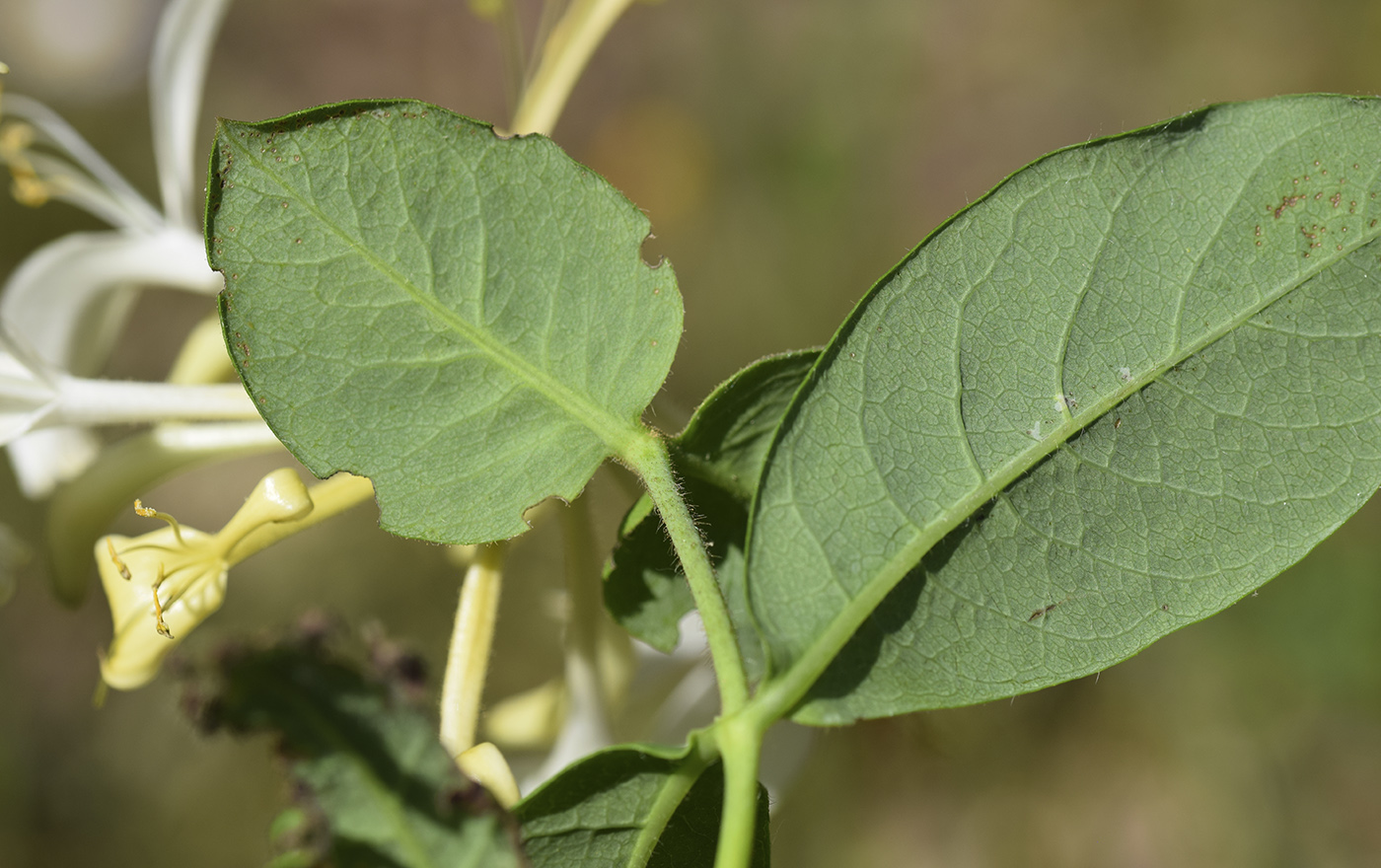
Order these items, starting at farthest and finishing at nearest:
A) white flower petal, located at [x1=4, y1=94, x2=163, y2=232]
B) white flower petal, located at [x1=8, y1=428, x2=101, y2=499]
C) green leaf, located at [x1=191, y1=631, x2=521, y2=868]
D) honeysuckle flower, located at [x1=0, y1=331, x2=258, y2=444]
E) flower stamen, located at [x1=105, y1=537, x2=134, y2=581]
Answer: white flower petal, located at [x1=4, y1=94, x2=163, y2=232] → white flower petal, located at [x1=8, y1=428, x2=101, y2=499] → honeysuckle flower, located at [x1=0, y1=331, x2=258, y2=444] → flower stamen, located at [x1=105, y1=537, x2=134, y2=581] → green leaf, located at [x1=191, y1=631, x2=521, y2=868]

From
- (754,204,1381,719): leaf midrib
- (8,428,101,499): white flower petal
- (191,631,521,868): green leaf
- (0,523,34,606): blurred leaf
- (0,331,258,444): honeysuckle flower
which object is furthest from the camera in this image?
(8,428,101,499): white flower petal

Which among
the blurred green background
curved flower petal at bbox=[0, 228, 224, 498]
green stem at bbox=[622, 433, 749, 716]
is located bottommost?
the blurred green background

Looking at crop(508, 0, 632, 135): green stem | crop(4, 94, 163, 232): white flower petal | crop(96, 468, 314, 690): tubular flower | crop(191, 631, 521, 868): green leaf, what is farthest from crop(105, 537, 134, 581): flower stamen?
crop(4, 94, 163, 232): white flower petal

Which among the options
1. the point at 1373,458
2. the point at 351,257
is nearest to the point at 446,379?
the point at 351,257

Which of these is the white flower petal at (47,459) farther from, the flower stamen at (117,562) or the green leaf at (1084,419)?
the green leaf at (1084,419)

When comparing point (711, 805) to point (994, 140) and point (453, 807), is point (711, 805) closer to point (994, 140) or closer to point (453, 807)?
point (453, 807)

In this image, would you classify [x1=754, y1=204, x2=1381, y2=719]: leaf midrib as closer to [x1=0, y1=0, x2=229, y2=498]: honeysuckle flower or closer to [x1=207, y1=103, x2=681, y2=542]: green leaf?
[x1=207, y1=103, x2=681, y2=542]: green leaf

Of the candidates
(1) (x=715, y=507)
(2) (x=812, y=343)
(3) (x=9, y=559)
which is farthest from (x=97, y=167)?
(2) (x=812, y=343)

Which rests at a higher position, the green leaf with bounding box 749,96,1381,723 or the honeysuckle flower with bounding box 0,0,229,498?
the green leaf with bounding box 749,96,1381,723
